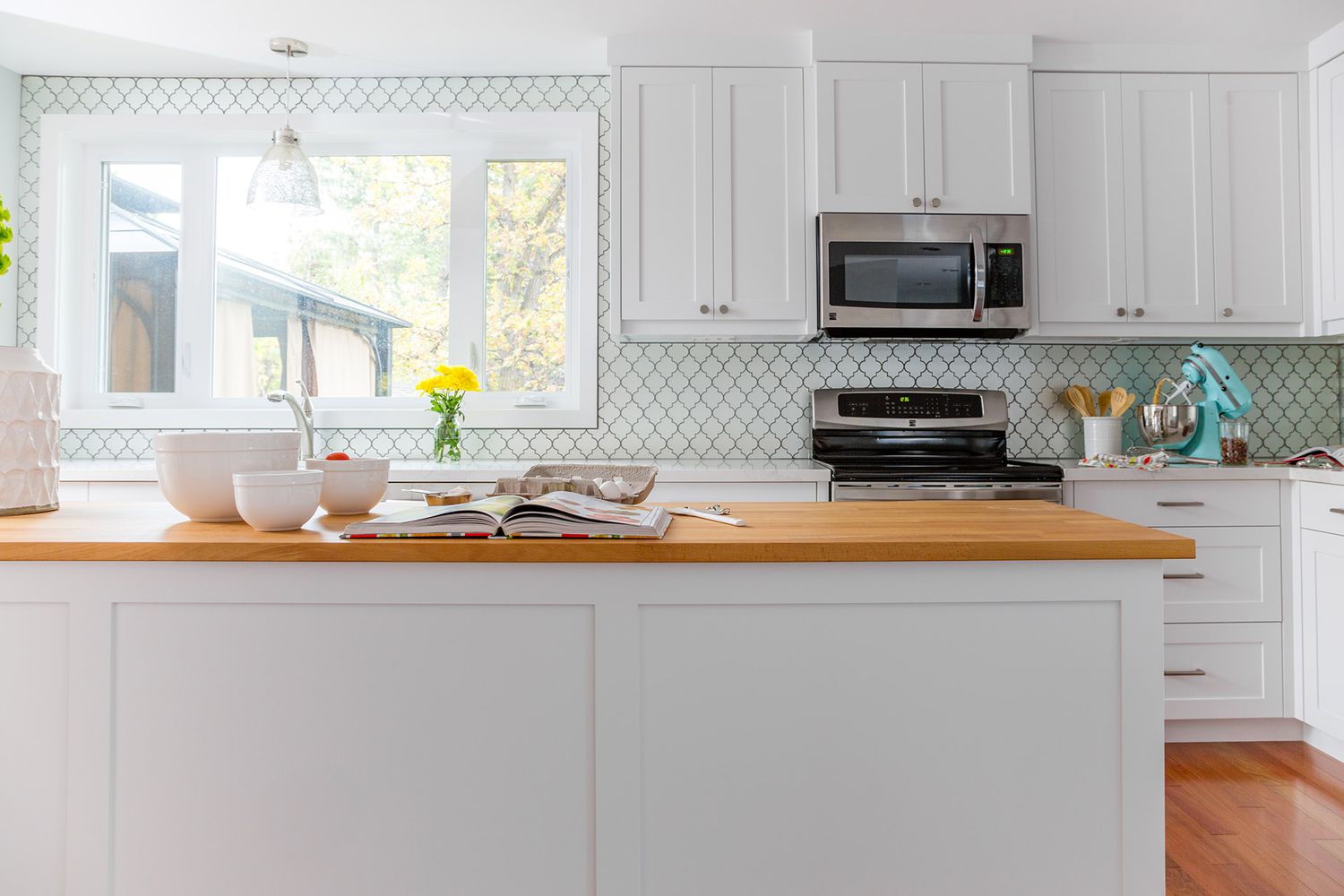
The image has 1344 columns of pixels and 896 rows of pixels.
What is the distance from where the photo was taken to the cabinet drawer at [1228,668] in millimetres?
2797

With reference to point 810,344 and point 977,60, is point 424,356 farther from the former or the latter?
point 977,60

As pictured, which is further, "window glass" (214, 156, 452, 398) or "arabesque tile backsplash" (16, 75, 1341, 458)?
"window glass" (214, 156, 452, 398)

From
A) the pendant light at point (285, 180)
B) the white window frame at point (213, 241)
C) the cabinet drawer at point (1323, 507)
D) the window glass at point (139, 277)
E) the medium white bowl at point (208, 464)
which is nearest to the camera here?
the medium white bowl at point (208, 464)

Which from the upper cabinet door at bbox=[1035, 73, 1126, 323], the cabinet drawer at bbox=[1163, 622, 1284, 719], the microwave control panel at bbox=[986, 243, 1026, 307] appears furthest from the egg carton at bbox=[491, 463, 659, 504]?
the cabinet drawer at bbox=[1163, 622, 1284, 719]

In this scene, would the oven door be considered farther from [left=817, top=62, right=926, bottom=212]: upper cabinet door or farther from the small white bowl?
the small white bowl

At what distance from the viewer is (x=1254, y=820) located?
2230mm

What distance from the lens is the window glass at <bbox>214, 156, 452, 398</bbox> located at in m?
3.49

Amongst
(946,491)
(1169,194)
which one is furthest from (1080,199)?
(946,491)

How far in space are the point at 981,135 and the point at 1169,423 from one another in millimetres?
1308

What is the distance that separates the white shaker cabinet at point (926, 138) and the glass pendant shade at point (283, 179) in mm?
1906

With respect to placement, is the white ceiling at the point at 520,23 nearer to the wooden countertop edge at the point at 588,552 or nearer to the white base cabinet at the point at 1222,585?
the white base cabinet at the point at 1222,585

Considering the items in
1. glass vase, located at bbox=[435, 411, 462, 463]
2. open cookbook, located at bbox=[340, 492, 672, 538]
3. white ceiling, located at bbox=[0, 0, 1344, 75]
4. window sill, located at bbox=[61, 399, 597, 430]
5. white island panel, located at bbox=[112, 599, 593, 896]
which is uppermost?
white ceiling, located at bbox=[0, 0, 1344, 75]

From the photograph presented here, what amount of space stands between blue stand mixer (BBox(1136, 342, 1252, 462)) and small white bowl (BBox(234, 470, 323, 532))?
9.92ft

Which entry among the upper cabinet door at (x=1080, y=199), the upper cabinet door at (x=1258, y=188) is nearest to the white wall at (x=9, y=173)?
the upper cabinet door at (x=1080, y=199)
